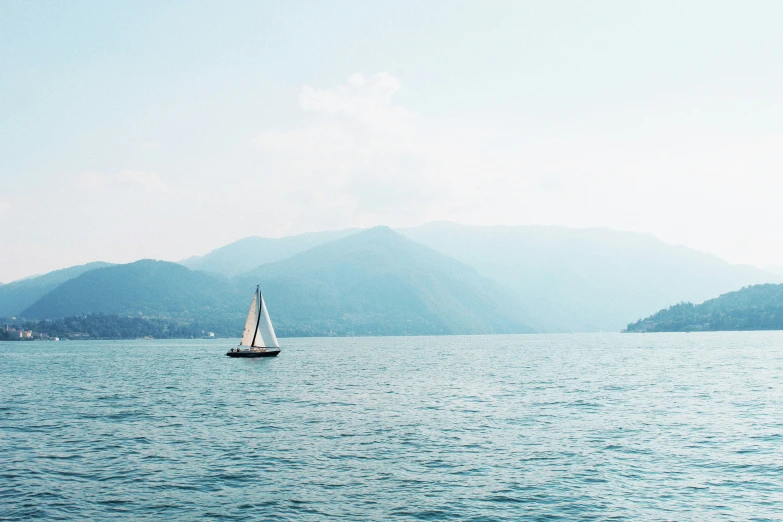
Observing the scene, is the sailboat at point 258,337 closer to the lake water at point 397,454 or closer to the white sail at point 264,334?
the white sail at point 264,334

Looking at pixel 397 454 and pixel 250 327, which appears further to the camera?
pixel 250 327

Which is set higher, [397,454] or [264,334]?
[264,334]

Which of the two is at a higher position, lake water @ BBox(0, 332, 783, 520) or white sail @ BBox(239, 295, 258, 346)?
white sail @ BBox(239, 295, 258, 346)

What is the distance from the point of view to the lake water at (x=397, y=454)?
98.9 feet

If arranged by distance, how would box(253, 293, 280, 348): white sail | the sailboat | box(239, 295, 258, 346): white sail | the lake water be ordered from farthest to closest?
box(253, 293, 280, 348): white sail → the sailboat → box(239, 295, 258, 346): white sail → the lake water

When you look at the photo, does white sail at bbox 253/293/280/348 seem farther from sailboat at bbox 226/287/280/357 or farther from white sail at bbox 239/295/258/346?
white sail at bbox 239/295/258/346

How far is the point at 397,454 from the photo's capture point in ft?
134

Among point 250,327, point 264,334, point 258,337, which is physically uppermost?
point 250,327

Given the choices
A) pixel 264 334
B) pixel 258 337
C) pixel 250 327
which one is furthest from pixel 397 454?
pixel 264 334

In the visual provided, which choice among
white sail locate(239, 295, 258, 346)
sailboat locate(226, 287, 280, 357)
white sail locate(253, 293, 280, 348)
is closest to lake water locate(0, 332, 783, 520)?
white sail locate(239, 295, 258, 346)

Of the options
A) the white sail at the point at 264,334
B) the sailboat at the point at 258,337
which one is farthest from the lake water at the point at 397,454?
the white sail at the point at 264,334

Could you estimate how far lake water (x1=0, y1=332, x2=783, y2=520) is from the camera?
30141 mm

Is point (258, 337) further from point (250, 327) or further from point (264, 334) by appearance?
point (250, 327)

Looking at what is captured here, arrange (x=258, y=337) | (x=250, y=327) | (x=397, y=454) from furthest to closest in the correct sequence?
1. (x=258, y=337)
2. (x=250, y=327)
3. (x=397, y=454)
